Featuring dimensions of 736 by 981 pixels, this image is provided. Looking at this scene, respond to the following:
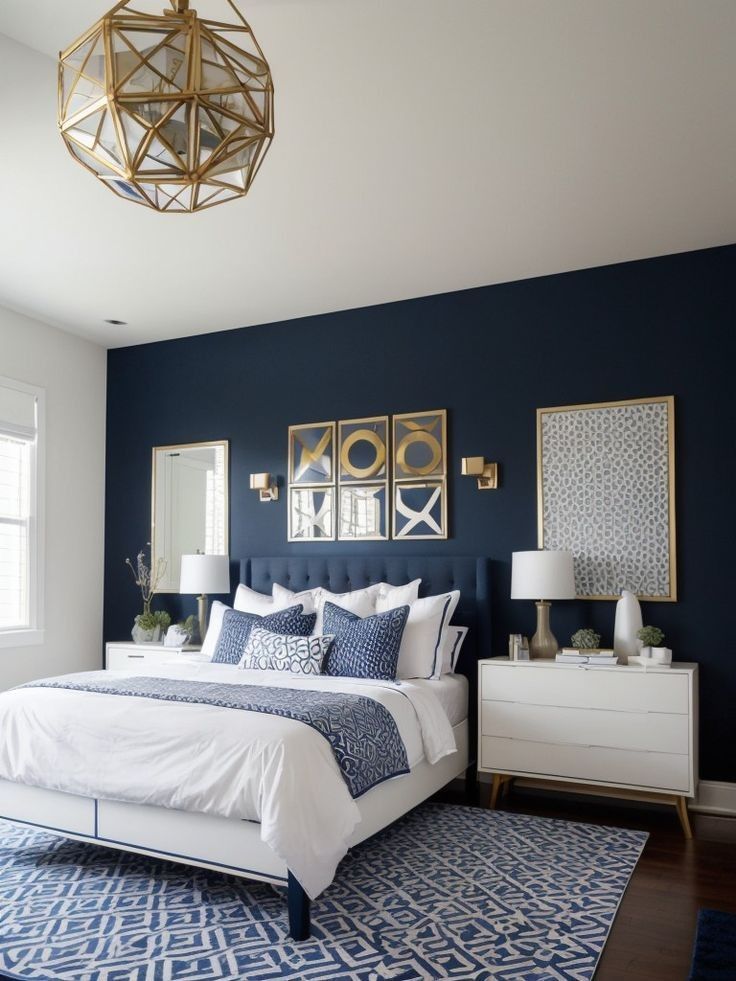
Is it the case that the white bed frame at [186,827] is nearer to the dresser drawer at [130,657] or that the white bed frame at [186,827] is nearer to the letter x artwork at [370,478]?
the letter x artwork at [370,478]

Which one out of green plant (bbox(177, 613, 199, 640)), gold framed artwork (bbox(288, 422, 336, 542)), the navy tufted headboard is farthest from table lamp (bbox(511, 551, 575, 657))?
green plant (bbox(177, 613, 199, 640))

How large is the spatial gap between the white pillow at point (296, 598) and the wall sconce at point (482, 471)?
121 centimetres

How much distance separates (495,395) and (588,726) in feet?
6.81

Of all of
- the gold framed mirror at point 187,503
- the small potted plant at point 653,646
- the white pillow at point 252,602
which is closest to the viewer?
the small potted plant at point 653,646

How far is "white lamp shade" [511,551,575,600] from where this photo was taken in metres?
4.49

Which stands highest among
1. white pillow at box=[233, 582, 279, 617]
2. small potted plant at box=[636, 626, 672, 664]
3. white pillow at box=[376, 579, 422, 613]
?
white pillow at box=[376, 579, 422, 613]

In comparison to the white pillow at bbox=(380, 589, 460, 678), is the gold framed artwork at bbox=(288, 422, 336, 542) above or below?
above

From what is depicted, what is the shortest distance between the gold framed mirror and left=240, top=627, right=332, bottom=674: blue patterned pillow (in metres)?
1.56

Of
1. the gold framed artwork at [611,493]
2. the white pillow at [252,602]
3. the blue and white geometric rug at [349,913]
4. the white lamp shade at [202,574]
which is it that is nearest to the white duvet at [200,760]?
the blue and white geometric rug at [349,913]

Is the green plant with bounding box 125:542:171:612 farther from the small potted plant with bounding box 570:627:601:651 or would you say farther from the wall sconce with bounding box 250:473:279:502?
the small potted plant with bounding box 570:627:601:651

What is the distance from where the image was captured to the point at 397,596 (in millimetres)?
4895

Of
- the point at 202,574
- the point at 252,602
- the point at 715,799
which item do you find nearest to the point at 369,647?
the point at 252,602

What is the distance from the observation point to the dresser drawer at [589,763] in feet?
13.2

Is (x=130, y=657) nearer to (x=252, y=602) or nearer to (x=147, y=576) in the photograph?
(x=147, y=576)
